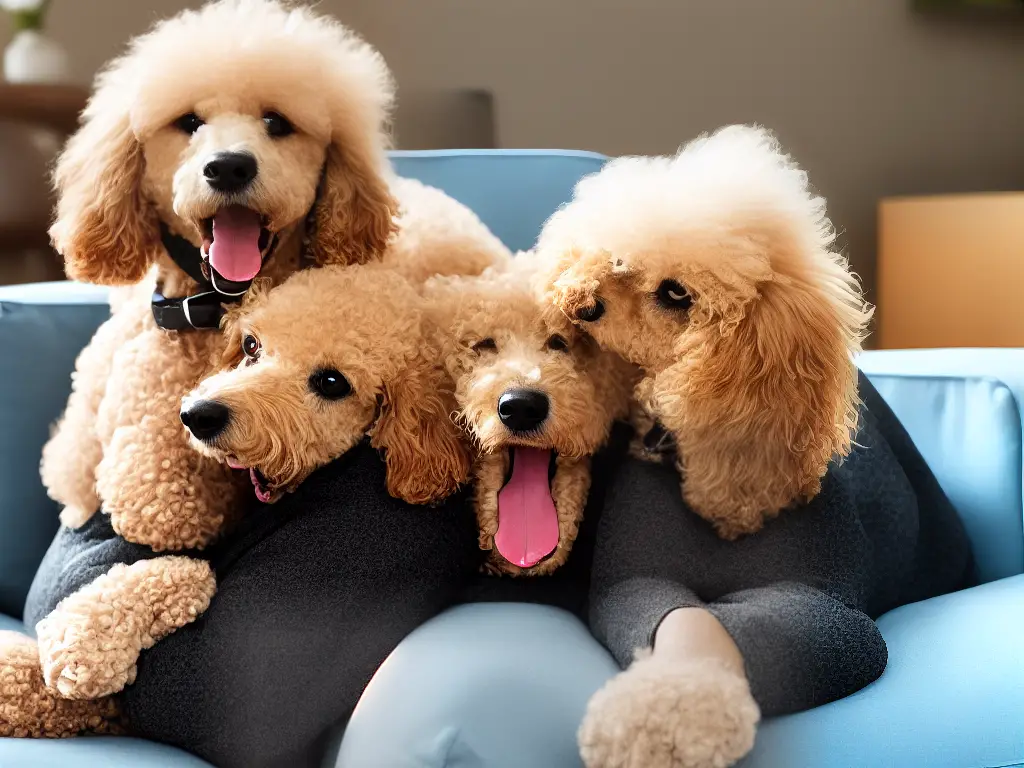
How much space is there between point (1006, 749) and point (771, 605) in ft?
0.61

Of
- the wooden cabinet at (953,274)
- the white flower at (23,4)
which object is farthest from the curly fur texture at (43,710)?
the white flower at (23,4)

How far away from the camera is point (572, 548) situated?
806 millimetres

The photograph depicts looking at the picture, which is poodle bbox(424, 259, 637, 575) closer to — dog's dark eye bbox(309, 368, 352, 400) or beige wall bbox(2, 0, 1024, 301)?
dog's dark eye bbox(309, 368, 352, 400)

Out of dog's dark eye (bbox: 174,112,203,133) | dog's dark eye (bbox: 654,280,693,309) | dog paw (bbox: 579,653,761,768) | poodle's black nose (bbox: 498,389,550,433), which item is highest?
dog's dark eye (bbox: 174,112,203,133)

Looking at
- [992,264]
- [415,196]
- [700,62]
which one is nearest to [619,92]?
[700,62]

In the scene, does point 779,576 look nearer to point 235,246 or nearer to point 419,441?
point 419,441

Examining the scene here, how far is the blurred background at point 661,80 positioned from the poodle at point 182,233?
417mm

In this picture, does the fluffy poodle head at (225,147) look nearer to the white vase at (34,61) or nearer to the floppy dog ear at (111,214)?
the floppy dog ear at (111,214)

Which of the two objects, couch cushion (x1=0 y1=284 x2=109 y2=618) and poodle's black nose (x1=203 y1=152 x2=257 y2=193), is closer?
poodle's black nose (x1=203 y1=152 x2=257 y2=193)

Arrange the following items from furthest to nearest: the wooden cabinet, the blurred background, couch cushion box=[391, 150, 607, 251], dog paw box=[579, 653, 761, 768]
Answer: the blurred background < couch cushion box=[391, 150, 607, 251] < the wooden cabinet < dog paw box=[579, 653, 761, 768]

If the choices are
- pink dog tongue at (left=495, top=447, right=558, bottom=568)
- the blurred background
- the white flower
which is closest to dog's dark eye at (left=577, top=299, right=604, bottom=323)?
pink dog tongue at (left=495, top=447, right=558, bottom=568)

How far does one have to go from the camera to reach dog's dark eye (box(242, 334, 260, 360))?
2.76ft

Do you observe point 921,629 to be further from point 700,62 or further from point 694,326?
point 700,62

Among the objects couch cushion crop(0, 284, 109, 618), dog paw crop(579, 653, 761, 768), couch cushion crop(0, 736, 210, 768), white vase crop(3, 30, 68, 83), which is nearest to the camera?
dog paw crop(579, 653, 761, 768)
